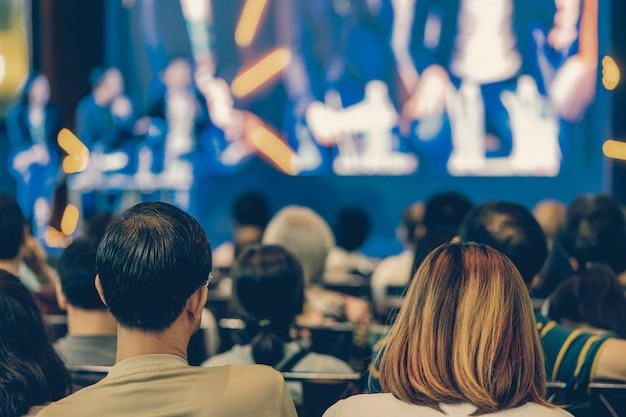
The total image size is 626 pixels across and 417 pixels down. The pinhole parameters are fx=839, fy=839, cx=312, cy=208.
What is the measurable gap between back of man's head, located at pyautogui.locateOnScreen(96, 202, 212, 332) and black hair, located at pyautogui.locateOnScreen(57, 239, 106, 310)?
963 mm

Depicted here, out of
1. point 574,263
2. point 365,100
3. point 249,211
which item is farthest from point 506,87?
point 574,263

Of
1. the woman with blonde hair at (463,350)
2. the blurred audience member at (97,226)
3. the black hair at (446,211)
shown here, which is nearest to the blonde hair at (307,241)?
the black hair at (446,211)

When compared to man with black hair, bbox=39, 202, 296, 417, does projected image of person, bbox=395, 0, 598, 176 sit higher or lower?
higher

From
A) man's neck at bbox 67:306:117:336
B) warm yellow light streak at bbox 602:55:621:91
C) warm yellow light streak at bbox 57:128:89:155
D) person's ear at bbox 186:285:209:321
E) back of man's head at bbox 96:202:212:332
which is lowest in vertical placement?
man's neck at bbox 67:306:117:336

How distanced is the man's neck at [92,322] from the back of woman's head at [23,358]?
554 mm

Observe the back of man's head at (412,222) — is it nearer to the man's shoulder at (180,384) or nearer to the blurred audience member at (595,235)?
the blurred audience member at (595,235)

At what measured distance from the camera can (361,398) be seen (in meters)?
1.54

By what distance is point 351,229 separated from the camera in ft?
16.1

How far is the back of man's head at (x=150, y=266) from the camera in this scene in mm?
1462

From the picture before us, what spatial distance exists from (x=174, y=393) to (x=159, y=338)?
109mm

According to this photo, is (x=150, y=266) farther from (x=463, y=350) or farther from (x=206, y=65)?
(x=206, y=65)

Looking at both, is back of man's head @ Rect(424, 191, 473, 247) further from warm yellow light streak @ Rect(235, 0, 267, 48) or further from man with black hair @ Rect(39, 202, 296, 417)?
warm yellow light streak @ Rect(235, 0, 267, 48)

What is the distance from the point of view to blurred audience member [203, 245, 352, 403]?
2443 millimetres

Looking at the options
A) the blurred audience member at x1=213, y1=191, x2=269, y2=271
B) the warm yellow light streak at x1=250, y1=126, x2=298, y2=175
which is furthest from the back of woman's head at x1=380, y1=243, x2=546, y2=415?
the warm yellow light streak at x1=250, y1=126, x2=298, y2=175
